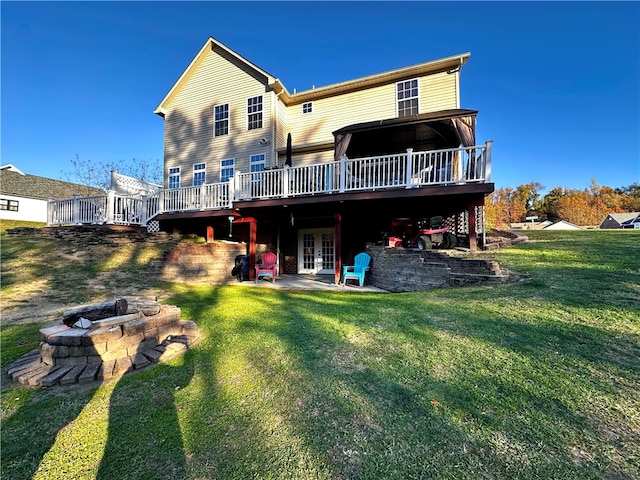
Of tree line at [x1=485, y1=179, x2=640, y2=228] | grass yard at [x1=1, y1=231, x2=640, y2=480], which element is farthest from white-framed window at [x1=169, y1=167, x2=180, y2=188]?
tree line at [x1=485, y1=179, x2=640, y2=228]

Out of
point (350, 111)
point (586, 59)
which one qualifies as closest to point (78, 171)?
point (350, 111)

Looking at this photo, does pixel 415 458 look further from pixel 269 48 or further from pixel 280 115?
pixel 269 48

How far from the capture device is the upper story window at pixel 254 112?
42.5ft

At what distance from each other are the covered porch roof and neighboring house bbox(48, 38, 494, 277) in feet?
0.13

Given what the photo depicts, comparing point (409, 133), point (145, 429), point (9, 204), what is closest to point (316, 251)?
point (409, 133)

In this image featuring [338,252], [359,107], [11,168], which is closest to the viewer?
[338,252]

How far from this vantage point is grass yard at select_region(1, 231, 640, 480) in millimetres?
1641

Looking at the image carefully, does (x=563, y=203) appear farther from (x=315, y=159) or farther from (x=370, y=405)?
(x=370, y=405)

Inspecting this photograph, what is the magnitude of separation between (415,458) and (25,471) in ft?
7.78

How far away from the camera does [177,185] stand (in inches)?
572

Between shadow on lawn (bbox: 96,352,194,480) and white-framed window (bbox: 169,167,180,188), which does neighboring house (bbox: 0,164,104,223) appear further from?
shadow on lawn (bbox: 96,352,194,480)

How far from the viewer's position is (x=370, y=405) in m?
2.17

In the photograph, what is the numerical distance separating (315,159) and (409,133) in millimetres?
4368

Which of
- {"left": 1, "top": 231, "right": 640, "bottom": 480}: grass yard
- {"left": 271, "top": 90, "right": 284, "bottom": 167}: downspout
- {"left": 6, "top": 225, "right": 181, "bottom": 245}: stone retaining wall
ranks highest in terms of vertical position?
{"left": 271, "top": 90, "right": 284, "bottom": 167}: downspout
